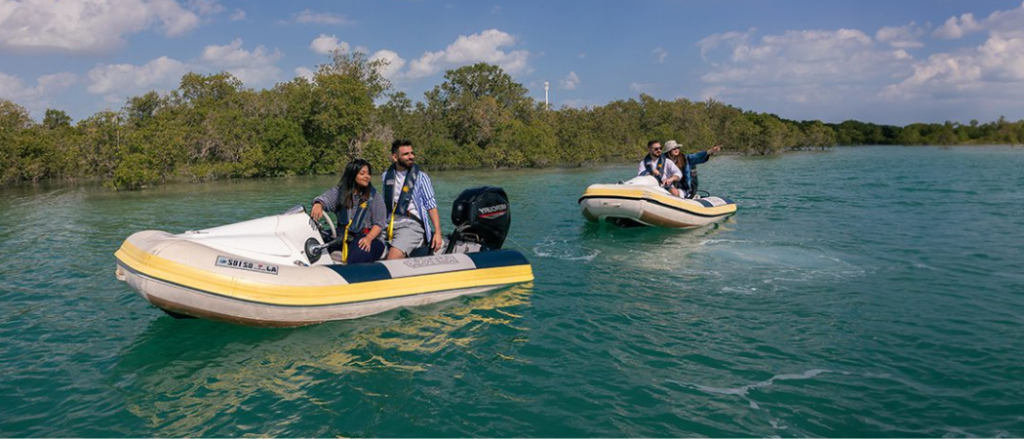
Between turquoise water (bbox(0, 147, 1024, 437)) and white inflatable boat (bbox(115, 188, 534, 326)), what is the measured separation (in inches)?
8.7

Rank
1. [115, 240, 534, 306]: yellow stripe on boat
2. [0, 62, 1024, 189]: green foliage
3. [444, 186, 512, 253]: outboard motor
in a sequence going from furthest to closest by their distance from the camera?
1. [0, 62, 1024, 189]: green foliage
2. [444, 186, 512, 253]: outboard motor
3. [115, 240, 534, 306]: yellow stripe on boat

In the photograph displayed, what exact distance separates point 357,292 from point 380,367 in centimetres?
102

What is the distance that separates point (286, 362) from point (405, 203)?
6.97 feet

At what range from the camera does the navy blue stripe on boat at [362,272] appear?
5621mm

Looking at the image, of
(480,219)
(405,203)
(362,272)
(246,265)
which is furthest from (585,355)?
(246,265)

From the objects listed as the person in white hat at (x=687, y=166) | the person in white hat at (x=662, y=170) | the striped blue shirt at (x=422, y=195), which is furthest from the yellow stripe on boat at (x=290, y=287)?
the person in white hat at (x=687, y=166)

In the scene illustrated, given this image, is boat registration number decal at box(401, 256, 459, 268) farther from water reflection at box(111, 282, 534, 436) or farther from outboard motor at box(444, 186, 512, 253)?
outboard motor at box(444, 186, 512, 253)

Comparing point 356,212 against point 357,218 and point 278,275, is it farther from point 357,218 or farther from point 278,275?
point 278,275

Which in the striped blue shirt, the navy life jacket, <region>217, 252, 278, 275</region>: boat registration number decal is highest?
the striped blue shirt

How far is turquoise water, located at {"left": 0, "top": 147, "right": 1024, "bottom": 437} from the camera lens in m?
3.96

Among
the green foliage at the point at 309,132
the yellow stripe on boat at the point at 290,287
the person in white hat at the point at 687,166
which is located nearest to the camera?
the yellow stripe on boat at the point at 290,287

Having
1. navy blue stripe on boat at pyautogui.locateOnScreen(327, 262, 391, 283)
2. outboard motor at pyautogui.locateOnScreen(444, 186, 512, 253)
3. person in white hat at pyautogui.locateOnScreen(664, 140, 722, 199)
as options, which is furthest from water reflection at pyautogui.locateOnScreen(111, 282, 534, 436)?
person in white hat at pyautogui.locateOnScreen(664, 140, 722, 199)

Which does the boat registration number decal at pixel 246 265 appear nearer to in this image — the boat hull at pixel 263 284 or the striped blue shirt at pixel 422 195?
the boat hull at pixel 263 284

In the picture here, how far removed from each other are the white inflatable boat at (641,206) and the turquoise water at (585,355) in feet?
5.43
